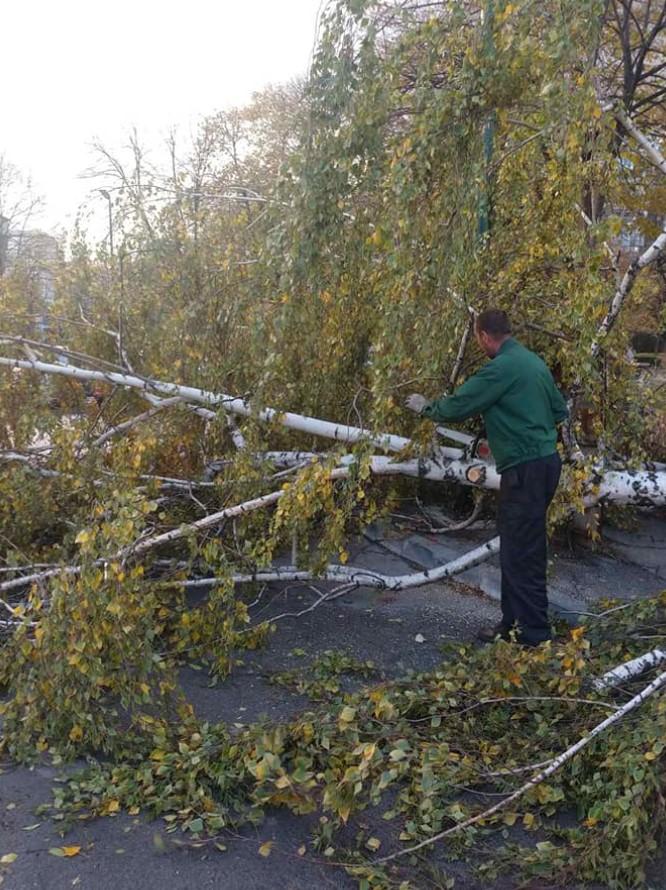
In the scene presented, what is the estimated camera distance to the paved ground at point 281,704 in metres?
2.73

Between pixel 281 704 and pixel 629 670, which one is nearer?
pixel 629 670

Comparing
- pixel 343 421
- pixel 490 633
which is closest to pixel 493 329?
pixel 343 421

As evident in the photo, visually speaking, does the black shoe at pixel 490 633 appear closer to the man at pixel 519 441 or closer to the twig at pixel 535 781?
the man at pixel 519 441

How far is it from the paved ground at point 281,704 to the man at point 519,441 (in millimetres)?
716

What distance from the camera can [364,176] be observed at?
402 cm

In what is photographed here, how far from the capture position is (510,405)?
4.19 m

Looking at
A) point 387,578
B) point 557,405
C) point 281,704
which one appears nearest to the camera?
point 281,704

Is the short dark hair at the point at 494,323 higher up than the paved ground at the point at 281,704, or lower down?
higher up

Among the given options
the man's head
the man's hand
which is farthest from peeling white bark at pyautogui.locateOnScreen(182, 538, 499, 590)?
the man's head

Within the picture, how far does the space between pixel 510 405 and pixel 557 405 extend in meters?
0.31

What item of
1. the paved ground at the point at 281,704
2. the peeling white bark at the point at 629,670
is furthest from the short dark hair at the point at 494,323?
the paved ground at the point at 281,704

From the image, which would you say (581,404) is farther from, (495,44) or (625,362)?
(495,44)

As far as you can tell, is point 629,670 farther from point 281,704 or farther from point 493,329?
point 493,329

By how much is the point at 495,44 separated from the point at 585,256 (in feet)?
3.31
